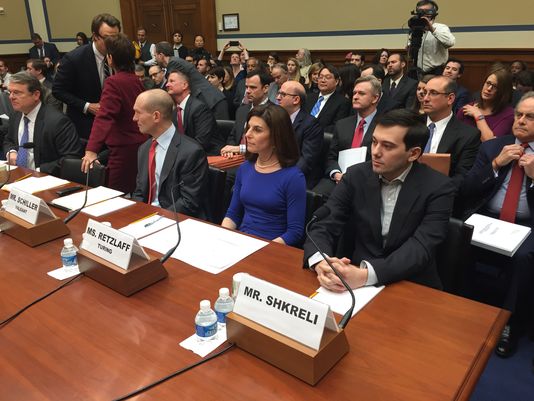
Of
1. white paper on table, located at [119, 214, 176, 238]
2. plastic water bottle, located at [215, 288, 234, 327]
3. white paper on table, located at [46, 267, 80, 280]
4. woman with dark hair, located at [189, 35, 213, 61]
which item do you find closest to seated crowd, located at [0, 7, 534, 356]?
white paper on table, located at [119, 214, 176, 238]

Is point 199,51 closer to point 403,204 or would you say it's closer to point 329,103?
point 329,103

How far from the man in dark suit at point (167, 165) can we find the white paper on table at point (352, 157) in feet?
3.48

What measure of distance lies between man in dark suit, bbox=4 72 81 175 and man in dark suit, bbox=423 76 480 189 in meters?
2.54

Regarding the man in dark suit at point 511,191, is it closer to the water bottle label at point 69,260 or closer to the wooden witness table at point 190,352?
the wooden witness table at point 190,352

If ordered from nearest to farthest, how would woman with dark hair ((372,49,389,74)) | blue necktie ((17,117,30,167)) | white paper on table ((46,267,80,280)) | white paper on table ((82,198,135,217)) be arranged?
white paper on table ((46,267,80,280)) → white paper on table ((82,198,135,217)) → blue necktie ((17,117,30,167)) → woman with dark hair ((372,49,389,74))

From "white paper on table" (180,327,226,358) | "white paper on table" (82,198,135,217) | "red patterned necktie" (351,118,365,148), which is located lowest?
"white paper on table" (180,327,226,358)

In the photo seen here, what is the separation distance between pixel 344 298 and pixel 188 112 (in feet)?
8.95

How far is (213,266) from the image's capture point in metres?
1.61

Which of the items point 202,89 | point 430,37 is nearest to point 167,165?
point 202,89

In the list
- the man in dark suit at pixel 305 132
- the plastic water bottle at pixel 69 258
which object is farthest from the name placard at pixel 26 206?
the man in dark suit at pixel 305 132

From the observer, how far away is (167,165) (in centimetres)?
248

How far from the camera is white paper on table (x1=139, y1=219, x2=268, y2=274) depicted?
165cm

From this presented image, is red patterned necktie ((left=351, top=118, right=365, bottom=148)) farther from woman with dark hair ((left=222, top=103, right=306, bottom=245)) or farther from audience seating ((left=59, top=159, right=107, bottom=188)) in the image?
audience seating ((left=59, top=159, right=107, bottom=188))

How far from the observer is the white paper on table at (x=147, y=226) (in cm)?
190
